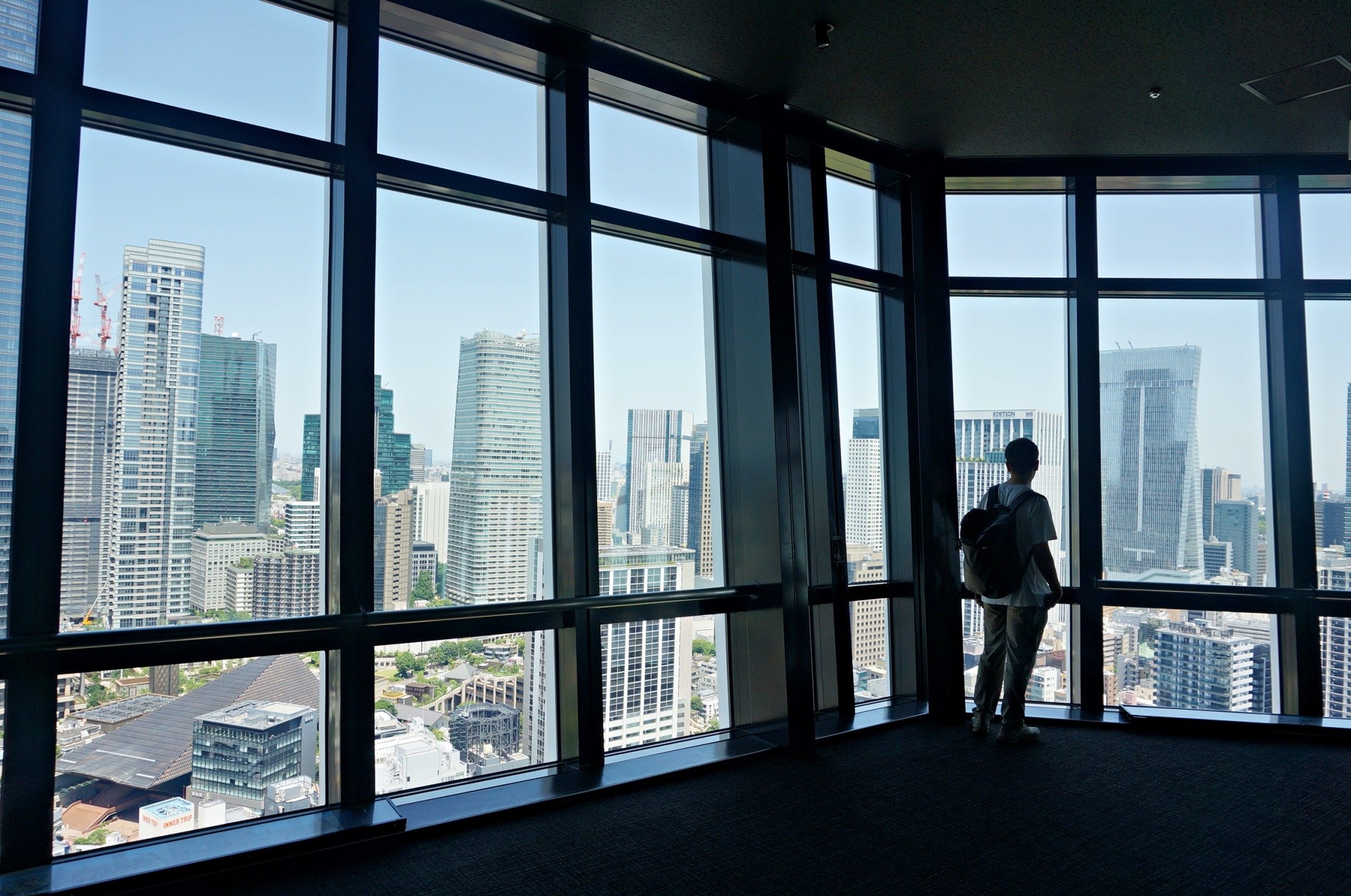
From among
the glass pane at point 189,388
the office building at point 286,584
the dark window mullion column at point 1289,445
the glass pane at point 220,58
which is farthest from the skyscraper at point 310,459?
the dark window mullion column at point 1289,445

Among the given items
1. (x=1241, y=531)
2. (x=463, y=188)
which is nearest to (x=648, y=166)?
(x=463, y=188)

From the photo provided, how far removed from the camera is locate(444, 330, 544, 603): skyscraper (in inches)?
146

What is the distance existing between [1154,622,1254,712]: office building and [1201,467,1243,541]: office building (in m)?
0.73

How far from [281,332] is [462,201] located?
102 cm

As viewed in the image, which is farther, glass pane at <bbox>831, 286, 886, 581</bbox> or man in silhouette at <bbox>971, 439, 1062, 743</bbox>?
glass pane at <bbox>831, 286, 886, 581</bbox>

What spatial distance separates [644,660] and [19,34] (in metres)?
3.51

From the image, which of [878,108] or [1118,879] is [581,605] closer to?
[1118,879]

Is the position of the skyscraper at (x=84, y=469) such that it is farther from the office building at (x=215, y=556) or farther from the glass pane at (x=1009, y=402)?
the glass pane at (x=1009, y=402)

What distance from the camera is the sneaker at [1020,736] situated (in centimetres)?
443

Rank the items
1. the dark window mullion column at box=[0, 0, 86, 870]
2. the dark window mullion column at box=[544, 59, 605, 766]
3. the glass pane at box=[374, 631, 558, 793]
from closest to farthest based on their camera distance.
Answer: the dark window mullion column at box=[0, 0, 86, 870], the glass pane at box=[374, 631, 558, 793], the dark window mullion column at box=[544, 59, 605, 766]

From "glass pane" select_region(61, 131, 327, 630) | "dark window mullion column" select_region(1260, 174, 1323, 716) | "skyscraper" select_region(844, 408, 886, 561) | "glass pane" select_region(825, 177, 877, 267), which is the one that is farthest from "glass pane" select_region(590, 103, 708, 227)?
"dark window mullion column" select_region(1260, 174, 1323, 716)

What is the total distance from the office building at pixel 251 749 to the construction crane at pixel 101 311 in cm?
139

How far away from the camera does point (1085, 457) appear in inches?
205

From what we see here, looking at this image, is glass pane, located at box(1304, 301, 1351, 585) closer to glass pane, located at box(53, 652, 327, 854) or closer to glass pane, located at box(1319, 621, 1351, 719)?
glass pane, located at box(1319, 621, 1351, 719)
